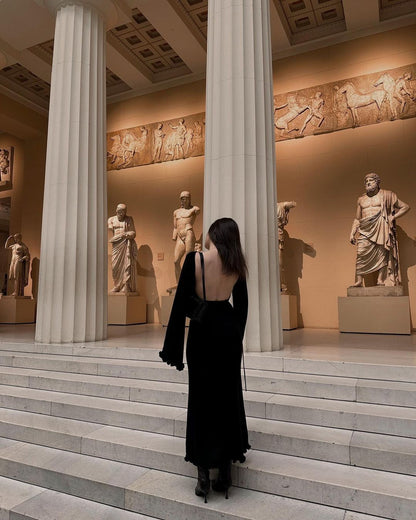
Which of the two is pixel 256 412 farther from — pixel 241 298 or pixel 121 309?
pixel 121 309

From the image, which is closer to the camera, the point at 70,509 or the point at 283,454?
the point at 70,509

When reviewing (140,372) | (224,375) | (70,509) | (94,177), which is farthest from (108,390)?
(94,177)

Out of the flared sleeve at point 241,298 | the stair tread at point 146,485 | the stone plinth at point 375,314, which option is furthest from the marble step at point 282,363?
the stone plinth at point 375,314

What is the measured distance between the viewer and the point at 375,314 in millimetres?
8266

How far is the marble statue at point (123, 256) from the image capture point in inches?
452

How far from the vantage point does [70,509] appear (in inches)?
114

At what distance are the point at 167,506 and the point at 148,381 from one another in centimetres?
201

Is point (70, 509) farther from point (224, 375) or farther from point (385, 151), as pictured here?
point (385, 151)

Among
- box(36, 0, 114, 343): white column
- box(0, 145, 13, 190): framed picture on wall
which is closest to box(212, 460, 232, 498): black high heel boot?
box(36, 0, 114, 343): white column

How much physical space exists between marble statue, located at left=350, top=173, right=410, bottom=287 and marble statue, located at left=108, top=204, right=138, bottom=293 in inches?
235

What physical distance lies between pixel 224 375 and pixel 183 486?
930 mm

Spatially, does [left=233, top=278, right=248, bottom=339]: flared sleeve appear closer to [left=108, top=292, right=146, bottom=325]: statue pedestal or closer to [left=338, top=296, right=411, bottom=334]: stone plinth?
[left=338, top=296, right=411, bottom=334]: stone plinth

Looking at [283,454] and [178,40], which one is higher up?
[178,40]

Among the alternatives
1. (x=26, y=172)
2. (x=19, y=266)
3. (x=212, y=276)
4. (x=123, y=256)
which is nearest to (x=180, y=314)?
(x=212, y=276)
